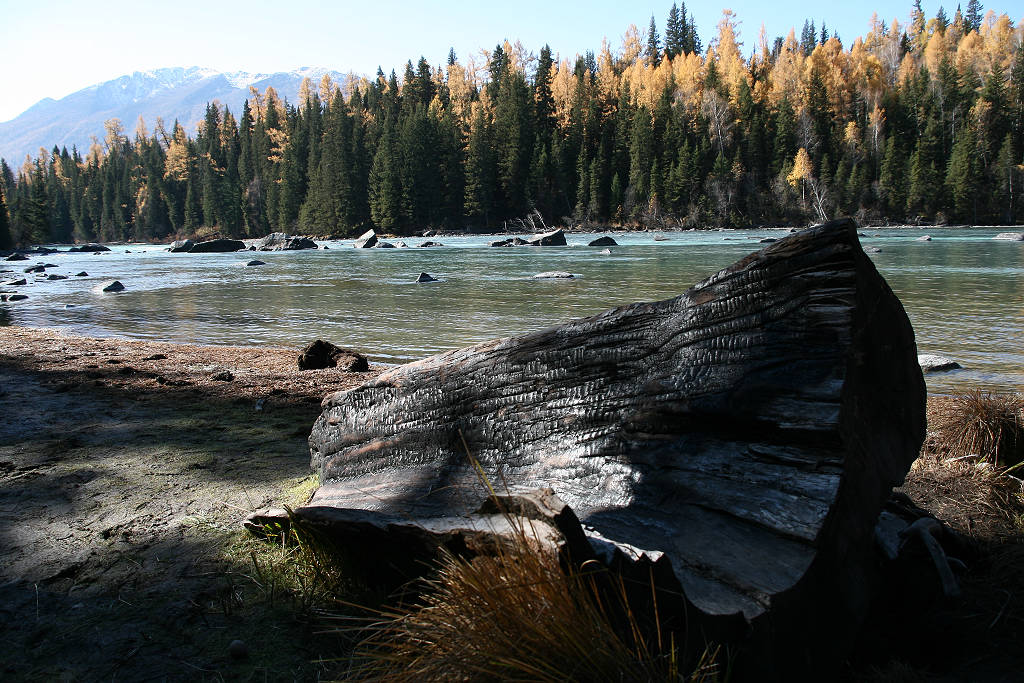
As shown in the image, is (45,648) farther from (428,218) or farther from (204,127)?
(204,127)

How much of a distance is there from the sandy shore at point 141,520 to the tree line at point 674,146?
63982 millimetres

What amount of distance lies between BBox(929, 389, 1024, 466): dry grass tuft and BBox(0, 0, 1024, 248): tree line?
68.6m

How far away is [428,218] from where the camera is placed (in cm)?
7912

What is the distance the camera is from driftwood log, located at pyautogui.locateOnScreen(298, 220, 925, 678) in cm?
166

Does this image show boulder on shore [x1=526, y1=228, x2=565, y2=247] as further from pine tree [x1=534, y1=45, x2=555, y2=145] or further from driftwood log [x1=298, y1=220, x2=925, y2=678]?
pine tree [x1=534, y1=45, x2=555, y2=145]

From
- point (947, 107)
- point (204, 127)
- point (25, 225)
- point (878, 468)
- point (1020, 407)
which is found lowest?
point (1020, 407)

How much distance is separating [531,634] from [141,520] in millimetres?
2261

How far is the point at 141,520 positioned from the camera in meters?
2.88

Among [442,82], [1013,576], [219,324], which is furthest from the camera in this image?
[442,82]

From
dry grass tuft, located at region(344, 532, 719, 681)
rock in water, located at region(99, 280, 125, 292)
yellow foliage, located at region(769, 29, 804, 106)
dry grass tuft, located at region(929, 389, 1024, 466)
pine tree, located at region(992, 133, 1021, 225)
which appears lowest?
dry grass tuft, located at region(929, 389, 1024, 466)

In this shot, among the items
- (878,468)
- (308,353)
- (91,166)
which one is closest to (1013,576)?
(878,468)

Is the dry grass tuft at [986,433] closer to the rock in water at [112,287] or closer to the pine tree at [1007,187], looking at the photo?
the rock in water at [112,287]

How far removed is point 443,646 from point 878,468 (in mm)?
1480

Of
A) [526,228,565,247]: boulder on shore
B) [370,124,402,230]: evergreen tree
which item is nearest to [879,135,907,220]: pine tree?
[526,228,565,247]: boulder on shore
